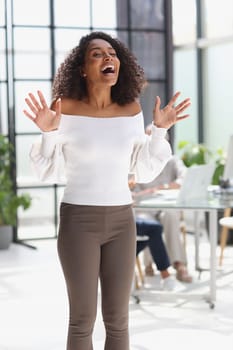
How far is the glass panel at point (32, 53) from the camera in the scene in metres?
7.67

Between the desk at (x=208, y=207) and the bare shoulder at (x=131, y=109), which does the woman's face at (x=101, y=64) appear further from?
the desk at (x=208, y=207)

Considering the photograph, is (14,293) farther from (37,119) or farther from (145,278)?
(37,119)

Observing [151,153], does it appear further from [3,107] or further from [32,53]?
[32,53]

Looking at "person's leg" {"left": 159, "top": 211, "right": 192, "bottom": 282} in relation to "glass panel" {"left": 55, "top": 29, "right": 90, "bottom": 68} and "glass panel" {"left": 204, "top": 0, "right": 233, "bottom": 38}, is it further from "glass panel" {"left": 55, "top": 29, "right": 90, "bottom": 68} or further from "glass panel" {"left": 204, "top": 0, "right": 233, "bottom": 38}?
"glass panel" {"left": 204, "top": 0, "right": 233, "bottom": 38}

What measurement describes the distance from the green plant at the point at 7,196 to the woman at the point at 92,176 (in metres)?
4.48

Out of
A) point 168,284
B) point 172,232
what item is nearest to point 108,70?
point 168,284

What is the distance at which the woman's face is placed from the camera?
2.76 m

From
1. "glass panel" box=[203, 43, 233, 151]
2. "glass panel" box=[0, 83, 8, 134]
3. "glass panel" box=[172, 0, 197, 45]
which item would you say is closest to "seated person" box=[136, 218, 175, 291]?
"glass panel" box=[0, 83, 8, 134]

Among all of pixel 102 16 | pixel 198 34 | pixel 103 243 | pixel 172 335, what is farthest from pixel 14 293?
pixel 198 34

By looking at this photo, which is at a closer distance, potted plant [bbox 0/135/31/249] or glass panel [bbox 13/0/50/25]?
potted plant [bbox 0/135/31/249]

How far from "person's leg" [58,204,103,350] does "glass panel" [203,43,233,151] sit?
627 cm

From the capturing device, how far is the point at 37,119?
269 centimetres

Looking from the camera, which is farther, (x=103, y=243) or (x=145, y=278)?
(x=145, y=278)

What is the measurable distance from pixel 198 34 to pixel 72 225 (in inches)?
266
